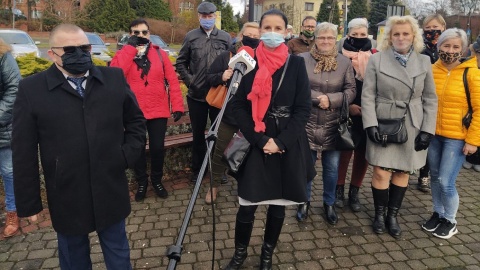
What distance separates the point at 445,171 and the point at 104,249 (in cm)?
336

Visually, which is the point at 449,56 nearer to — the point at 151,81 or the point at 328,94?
the point at 328,94

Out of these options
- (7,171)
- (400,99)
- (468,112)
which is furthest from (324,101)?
(7,171)

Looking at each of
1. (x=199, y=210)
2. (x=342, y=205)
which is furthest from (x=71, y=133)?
(x=342, y=205)

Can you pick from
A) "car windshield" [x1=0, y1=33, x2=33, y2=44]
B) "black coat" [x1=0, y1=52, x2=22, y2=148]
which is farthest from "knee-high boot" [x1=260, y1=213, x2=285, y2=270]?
"car windshield" [x1=0, y1=33, x2=33, y2=44]

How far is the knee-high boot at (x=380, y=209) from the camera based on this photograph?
157 inches

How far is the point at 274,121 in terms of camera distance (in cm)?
299

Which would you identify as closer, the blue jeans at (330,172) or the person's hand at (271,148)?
the person's hand at (271,148)

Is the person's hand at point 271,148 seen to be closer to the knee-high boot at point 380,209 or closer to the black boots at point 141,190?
the knee-high boot at point 380,209

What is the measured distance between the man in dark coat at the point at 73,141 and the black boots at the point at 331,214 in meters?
2.48

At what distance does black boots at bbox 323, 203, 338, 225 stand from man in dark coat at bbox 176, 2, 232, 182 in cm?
170

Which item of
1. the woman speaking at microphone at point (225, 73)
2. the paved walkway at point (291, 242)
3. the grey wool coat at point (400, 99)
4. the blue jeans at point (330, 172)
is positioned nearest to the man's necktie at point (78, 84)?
the woman speaking at microphone at point (225, 73)

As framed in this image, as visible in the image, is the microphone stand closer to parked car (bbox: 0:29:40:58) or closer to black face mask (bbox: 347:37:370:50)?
black face mask (bbox: 347:37:370:50)

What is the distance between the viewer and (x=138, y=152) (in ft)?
8.76

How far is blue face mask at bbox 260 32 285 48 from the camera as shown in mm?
2857
